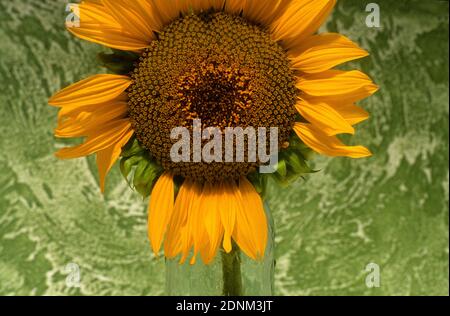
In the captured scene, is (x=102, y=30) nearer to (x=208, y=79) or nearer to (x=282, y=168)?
(x=208, y=79)

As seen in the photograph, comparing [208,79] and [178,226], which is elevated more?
[208,79]

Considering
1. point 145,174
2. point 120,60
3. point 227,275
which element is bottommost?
point 227,275

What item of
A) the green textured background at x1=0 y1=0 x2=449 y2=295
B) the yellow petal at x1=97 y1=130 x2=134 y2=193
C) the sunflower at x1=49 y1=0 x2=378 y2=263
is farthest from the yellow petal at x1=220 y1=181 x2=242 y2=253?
the green textured background at x1=0 y1=0 x2=449 y2=295

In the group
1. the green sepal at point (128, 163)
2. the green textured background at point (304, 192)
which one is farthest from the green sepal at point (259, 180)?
the green textured background at point (304, 192)

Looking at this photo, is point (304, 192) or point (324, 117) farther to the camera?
point (304, 192)

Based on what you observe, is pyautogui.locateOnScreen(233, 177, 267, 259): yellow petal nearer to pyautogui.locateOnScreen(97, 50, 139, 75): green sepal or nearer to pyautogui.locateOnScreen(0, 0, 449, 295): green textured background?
pyautogui.locateOnScreen(97, 50, 139, 75): green sepal

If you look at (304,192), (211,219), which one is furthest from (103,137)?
(304,192)
